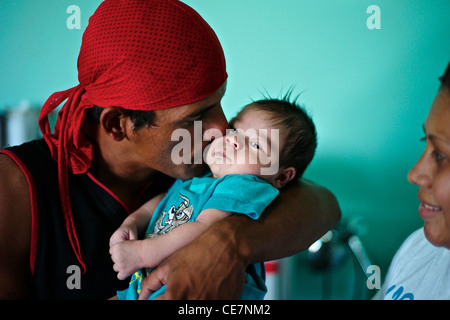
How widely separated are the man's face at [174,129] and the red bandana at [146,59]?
0.10 ft

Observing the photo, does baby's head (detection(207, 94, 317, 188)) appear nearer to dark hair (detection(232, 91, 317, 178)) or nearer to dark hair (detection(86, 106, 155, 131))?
dark hair (detection(232, 91, 317, 178))

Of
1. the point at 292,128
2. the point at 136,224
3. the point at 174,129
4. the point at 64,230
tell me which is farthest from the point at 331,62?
the point at 64,230

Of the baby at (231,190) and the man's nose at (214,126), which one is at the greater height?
the man's nose at (214,126)

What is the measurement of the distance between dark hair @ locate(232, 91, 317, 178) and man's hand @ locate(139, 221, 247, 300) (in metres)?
0.37

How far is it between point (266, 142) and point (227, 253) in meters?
0.36

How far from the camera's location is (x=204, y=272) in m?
0.77

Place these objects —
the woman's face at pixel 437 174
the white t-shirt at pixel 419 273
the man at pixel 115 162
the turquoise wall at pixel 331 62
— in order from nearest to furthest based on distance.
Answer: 1. the woman's face at pixel 437 174
2. the white t-shirt at pixel 419 273
3. the man at pixel 115 162
4. the turquoise wall at pixel 331 62

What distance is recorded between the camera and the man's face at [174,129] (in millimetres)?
1005

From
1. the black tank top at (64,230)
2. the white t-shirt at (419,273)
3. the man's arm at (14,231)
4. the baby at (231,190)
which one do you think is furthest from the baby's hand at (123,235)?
the white t-shirt at (419,273)

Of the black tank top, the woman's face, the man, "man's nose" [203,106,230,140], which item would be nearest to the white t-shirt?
the woman's face

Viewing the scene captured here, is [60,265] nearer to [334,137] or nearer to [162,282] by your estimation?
[162,282]

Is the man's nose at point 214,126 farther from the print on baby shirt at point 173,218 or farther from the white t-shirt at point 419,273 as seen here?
the white t-shirt at point 419,273

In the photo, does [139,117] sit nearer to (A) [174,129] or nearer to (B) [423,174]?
(A) [174,129]
